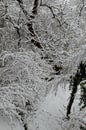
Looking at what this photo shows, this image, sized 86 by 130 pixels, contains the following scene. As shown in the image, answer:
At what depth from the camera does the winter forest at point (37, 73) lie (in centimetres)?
565

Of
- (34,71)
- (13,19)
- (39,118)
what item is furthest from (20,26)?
(39,118)

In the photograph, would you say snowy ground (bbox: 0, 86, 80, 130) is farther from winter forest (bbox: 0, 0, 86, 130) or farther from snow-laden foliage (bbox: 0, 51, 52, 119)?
snow-laden foliage (bbox: 0, 51, 52, 119)

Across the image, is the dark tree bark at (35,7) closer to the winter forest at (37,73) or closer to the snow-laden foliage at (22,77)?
the winter forest at (37,73)

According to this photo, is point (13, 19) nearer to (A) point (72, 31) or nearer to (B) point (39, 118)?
(A) point (72, 31)

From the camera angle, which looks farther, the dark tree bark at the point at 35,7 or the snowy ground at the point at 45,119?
the dark tree bark at the point at 35,7

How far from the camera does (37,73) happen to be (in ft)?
20.5

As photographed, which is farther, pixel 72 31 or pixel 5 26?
pixel 72 31

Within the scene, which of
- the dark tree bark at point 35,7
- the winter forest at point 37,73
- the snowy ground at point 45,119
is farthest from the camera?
the dark tree bark at point 35,7

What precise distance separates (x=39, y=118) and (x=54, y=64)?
7.39 feet

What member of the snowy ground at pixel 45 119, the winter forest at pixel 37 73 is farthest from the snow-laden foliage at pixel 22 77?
the snowy ground at pixel 45 119

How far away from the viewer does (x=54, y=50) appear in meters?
9.37

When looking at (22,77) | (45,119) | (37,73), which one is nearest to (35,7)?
(37,73)

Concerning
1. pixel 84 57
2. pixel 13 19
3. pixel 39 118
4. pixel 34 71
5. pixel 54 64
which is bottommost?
pixel 39 118

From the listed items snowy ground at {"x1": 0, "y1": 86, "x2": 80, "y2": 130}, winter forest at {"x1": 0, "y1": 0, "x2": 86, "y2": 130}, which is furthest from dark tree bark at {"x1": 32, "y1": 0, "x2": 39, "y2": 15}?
snowy ground at {"x1": 0, "y1": 86, "x2": 80, "y2": 130}
